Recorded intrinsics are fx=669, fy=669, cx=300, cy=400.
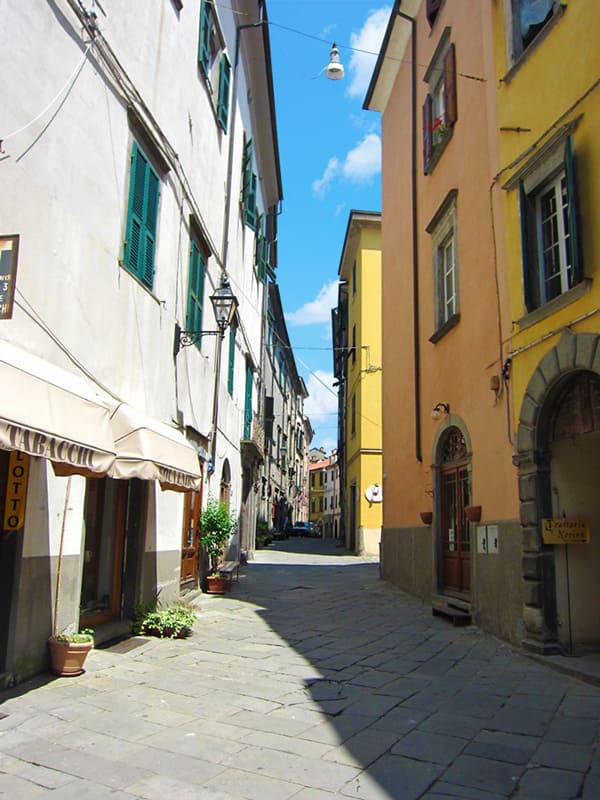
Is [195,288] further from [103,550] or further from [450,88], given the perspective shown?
[450,88]

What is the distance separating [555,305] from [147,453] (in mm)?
4389

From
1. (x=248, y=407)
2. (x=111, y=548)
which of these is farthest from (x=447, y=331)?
(x=248, y=407)

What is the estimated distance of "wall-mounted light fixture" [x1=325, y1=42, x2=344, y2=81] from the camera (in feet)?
37.3

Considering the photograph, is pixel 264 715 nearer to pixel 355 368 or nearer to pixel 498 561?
pixel 498 561

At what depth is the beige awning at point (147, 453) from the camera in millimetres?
6121

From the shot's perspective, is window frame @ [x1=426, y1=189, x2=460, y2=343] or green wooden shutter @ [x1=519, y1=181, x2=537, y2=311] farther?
window frame @ [x1=426, y1=189, x2=460, y2=343]

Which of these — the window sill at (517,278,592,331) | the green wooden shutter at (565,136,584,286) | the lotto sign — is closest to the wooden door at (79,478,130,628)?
the lotto sign

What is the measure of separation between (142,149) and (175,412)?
138 inches

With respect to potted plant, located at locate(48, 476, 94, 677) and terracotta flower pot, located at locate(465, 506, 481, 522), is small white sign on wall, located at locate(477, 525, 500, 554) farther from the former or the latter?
potted plant, located at locate(48, 476, 94, 677)

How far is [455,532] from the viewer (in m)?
10.3

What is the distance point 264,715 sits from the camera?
4.86 metres

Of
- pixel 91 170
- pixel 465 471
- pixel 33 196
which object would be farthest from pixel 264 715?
pixel 465 471

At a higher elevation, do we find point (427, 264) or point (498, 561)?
point (427, 264)

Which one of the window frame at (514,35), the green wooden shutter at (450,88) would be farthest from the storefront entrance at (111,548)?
the green wooden shutter at (450,88)
